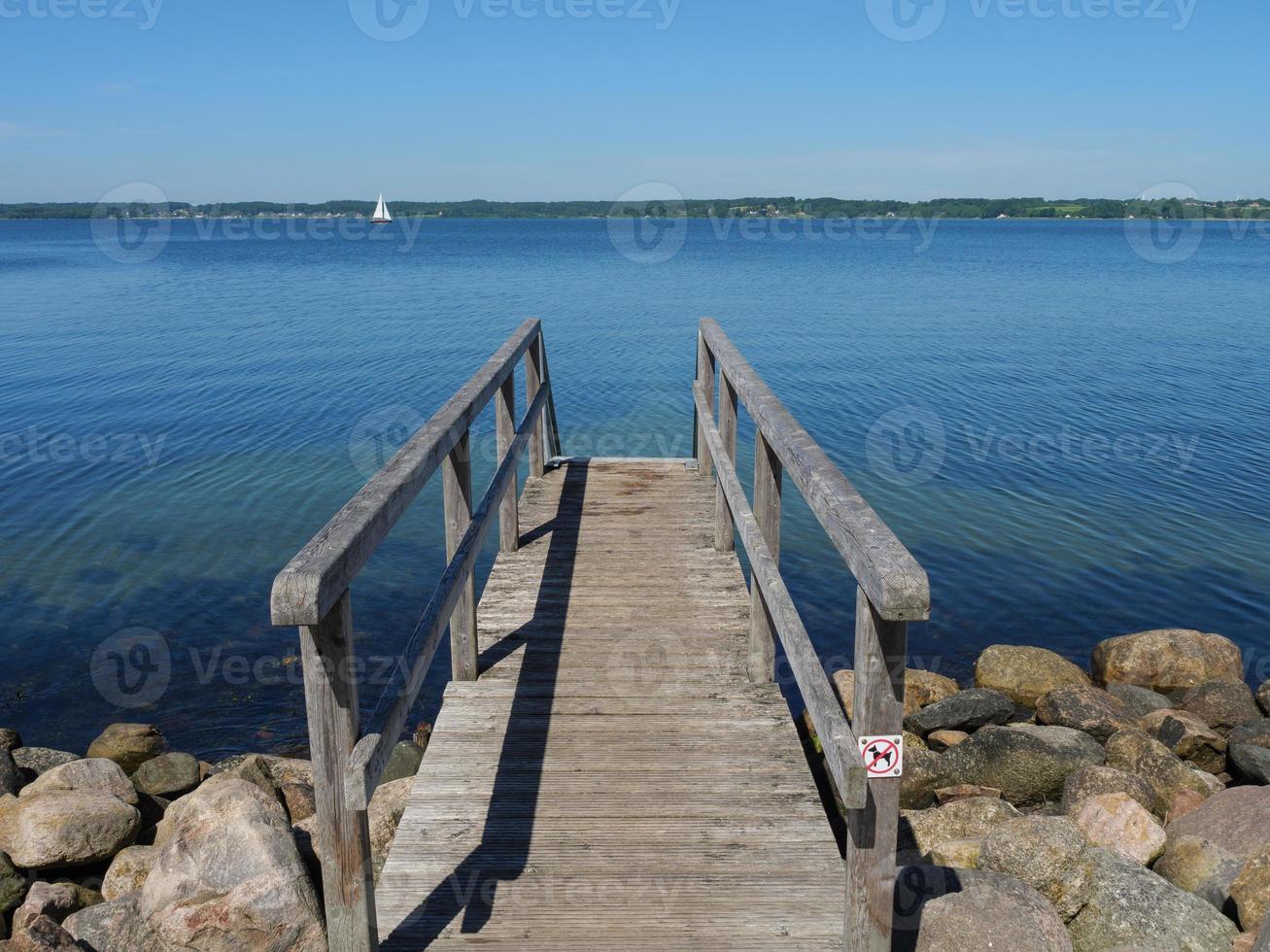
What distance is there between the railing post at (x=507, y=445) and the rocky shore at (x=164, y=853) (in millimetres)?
2046

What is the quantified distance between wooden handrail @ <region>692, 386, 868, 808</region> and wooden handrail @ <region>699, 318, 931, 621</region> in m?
0.39

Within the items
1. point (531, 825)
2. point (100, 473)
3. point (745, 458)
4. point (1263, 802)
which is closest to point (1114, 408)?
point (745, 458)

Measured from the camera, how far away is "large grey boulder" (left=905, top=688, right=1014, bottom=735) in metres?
9.90

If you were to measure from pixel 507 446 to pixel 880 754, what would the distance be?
4.54m

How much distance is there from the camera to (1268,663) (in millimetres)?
12078

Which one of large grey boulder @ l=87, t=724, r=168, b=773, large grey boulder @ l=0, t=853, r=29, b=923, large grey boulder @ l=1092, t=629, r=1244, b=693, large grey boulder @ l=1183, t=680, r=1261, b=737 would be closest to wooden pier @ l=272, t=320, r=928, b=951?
large grey boulder @ l=0, t=853, r=29, b=923

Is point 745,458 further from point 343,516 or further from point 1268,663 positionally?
point 343,516

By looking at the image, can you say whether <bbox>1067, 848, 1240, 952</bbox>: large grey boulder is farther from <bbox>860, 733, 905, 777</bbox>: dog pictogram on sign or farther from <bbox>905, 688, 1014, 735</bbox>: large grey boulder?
<bbox>905, 688, 1014, 735</bbox>: large grey boulder

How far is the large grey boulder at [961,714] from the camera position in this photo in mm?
9898

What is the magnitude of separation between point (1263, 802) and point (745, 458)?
14590 mm

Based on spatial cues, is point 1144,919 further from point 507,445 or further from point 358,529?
point 507,445

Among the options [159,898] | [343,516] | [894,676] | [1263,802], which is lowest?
[1263,802]

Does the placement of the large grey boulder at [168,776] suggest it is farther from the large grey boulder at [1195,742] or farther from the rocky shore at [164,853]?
the large grey boulder at [1195,742]

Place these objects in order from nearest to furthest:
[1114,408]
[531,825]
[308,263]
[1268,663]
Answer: [531,825]
[1268,663]
[1114,408]
[308,263]
